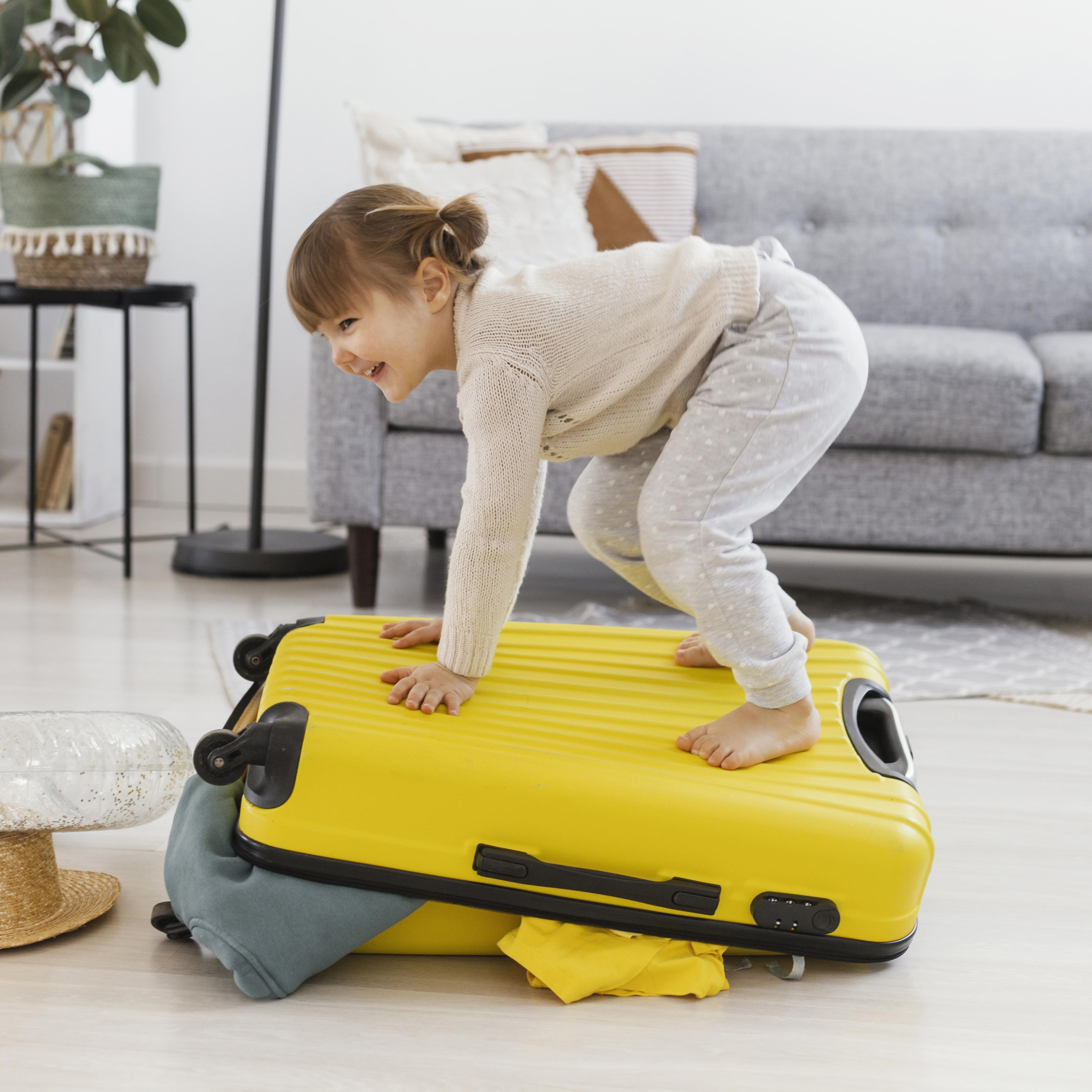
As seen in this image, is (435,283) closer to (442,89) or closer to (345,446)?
(345,446)

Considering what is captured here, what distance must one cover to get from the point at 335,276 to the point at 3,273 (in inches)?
88.2

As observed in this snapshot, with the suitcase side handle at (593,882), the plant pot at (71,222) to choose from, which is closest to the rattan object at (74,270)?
the plant pot at (71,222)

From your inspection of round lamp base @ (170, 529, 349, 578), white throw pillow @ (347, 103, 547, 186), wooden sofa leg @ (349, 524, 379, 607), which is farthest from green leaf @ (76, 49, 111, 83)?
wooden sofa leg @ (349, 524, 379, 607)

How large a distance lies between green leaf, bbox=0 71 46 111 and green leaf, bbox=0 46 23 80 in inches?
2.4

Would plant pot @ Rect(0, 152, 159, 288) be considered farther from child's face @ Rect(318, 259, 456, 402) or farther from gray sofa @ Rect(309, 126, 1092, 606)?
child's face @ Rect(318, 259, 456, 402)

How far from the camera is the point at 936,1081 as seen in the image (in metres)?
0.80

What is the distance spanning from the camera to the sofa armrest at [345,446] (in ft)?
6.72

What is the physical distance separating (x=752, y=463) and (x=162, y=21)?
5.69ft

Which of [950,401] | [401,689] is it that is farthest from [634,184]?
[401,689]

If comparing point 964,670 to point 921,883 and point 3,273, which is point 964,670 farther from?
point 3,273

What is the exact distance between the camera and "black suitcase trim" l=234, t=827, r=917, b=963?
2.96 feet

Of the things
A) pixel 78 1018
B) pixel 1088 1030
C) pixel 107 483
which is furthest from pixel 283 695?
pixel 107 483

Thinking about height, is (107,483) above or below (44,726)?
below

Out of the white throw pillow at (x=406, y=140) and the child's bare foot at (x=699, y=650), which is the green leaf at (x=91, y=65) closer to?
the white throw pillow at (x=406, y=140)
